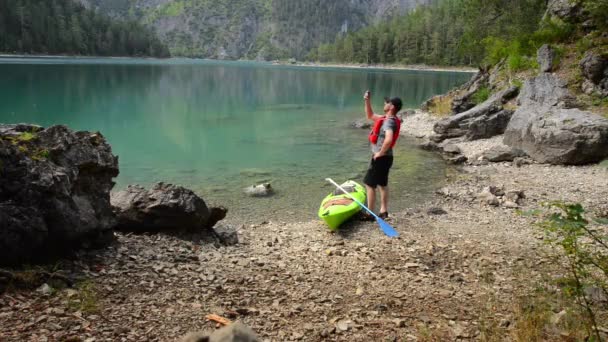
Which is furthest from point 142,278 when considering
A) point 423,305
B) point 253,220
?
point 253,220

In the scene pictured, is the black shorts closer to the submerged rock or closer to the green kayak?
the green kayak

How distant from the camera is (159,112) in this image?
129ft

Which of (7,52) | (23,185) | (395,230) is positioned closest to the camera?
(23,185)

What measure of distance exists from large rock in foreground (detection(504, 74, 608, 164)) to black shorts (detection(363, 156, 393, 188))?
1008cm

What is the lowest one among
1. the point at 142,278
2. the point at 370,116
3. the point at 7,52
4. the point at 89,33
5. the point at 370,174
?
the point at 142,278

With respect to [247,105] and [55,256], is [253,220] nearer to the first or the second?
[55,256]

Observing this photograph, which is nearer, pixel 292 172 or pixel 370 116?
pixel 370 116

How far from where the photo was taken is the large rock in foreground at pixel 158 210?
937 cm

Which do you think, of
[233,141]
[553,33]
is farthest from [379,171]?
[553,33]

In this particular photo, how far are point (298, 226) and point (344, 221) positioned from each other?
140 cm

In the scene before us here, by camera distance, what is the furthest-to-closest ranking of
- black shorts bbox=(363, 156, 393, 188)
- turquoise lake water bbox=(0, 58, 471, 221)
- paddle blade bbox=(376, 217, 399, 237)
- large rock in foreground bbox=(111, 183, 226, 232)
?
turquoise lake water bbox=(0, 58, 471, 221), black shorts bbox=(363, 156, 393, 188), paddle blade bbox=(376, 217, 399, 237), large rock in foreground bbox=(111, 183, 226, 232)

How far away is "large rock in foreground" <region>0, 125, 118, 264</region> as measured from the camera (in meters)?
6.02

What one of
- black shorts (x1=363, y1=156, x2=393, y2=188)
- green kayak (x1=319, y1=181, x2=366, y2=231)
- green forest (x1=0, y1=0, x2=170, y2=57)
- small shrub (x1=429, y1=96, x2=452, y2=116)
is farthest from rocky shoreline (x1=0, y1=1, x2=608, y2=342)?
green forest (x1=0, y1=0, x2=170, y2=57)

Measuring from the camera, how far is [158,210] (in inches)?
369
